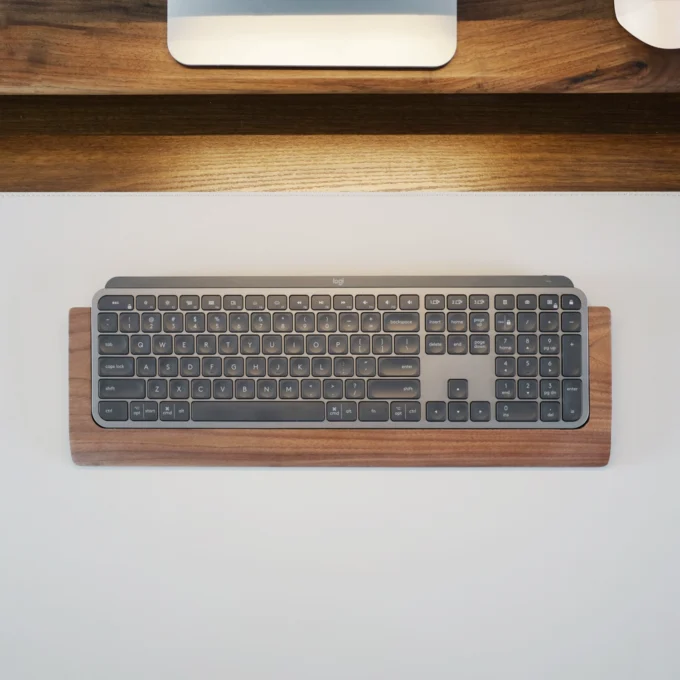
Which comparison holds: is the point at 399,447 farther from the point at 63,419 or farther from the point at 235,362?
the point at 63,419

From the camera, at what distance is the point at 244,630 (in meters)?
0.58

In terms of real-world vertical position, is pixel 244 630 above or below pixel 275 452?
below

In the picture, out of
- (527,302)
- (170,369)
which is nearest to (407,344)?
(527,302)

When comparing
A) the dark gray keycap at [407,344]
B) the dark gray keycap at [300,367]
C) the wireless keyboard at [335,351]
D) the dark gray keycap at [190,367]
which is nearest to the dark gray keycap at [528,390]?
the wireless keyboard at [335,351]

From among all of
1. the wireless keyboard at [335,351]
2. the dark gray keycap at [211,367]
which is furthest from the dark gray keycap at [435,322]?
the dark gray keycap at [211,367]

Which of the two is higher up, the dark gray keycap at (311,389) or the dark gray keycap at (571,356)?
the dark gray keycap at (571,356)

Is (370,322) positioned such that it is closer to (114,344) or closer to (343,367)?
(343,367)

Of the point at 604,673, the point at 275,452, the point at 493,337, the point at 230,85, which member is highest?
the point at 230,85

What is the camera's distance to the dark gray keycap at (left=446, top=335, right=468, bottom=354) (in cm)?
55

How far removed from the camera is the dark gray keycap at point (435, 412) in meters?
0.55

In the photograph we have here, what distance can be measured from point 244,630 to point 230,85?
533 mm

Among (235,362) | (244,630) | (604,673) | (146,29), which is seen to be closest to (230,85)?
(146,29)

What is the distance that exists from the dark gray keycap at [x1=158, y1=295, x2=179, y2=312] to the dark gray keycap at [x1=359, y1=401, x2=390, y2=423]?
205 millimetres

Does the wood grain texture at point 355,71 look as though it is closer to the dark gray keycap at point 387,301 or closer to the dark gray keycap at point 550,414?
the dark gray keycap at point 387,301
